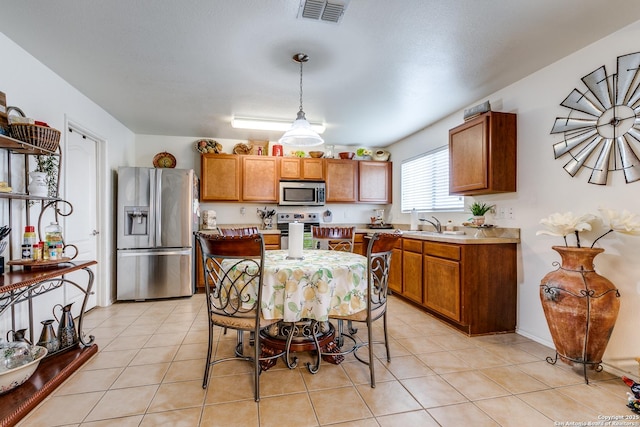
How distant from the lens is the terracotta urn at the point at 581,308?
2000 mm

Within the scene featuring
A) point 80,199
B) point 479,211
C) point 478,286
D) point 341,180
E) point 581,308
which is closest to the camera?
point 581,308

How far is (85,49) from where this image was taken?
2344 millimetres

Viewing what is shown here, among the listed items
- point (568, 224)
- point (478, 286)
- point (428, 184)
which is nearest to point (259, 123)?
point (428, 184)

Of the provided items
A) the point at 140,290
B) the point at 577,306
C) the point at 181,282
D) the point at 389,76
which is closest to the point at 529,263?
the point at 577,306

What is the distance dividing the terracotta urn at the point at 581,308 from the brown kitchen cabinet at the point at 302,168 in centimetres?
341

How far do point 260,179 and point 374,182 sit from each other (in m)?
1.88

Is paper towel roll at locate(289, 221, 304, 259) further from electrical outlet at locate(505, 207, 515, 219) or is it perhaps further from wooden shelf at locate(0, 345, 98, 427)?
electrical outlet at locate(505, 207, 515, 219)

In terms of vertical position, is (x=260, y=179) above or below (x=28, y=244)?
above

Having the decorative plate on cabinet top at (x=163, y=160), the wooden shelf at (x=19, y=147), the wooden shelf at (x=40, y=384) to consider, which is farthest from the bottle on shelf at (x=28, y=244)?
the decorative plate on cabinet top at (x=163, y=160)

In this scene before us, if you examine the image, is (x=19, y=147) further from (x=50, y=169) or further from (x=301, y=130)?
(x=301, y=130)

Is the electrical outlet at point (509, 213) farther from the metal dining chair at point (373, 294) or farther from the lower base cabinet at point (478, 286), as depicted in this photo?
the metal dining chair at point (373, 294)

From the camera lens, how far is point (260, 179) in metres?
4.79

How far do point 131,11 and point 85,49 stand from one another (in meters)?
0.74

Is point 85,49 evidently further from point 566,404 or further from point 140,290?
point 566,404
